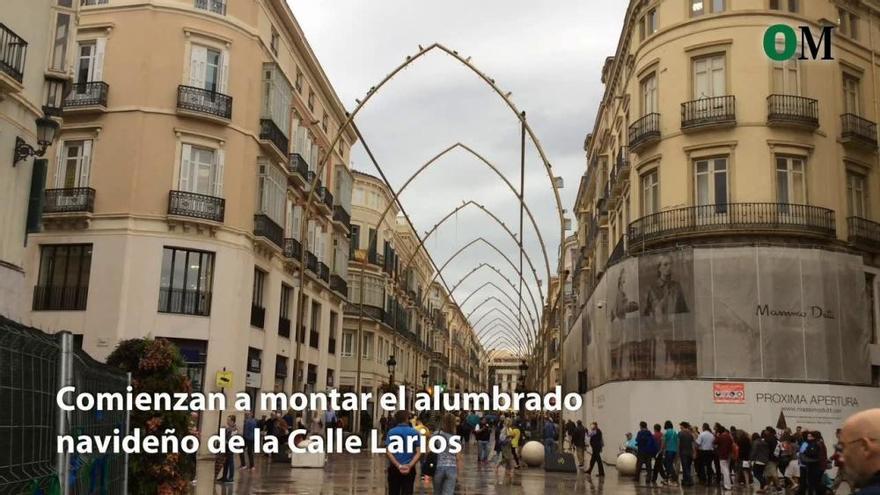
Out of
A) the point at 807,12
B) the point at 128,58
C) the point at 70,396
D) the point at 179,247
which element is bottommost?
the point at 70,396

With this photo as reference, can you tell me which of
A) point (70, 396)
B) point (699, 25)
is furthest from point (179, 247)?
point (70, 396)

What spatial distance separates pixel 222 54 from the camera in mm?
35469

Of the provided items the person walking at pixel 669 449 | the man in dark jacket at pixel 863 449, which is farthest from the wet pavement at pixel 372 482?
the man in dark jacket at pixel 863 449

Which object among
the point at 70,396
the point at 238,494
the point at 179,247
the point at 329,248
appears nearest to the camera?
the point at 70,396

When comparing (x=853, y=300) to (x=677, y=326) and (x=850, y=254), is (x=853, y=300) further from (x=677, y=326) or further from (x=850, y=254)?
(x=677, y=326)

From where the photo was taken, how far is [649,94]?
36.2 metres

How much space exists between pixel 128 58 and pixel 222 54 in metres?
3.56

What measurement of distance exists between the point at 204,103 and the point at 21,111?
528 inches

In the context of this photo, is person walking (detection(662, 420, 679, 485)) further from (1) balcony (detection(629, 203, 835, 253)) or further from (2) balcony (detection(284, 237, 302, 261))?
(2) balcony (detection(284, 237, 302, 261))

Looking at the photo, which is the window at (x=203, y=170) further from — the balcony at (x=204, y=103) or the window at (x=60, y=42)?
the window at (x=60, y=42)

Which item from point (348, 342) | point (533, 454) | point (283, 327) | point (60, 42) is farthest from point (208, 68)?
point (348, 342)

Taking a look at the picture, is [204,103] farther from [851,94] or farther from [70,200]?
[851,94]

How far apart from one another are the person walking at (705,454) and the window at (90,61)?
82.2 feet

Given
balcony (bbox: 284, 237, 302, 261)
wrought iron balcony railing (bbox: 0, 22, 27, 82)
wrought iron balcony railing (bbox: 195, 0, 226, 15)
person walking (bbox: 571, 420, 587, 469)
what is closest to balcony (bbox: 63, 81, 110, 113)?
wrought iron balcony railing (bbox: 195, 0, 226, 15)
